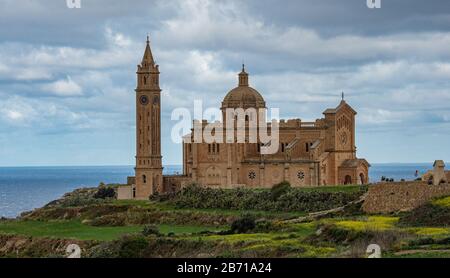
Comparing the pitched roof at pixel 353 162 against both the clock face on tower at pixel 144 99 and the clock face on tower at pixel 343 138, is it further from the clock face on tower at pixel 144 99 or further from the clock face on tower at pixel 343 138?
the clock face on tower at pixel 144 99

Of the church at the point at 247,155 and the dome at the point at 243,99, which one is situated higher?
the dome at the point at 243,99

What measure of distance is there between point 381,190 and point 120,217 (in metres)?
20.7

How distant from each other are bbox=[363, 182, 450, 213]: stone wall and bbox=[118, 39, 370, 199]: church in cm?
2341

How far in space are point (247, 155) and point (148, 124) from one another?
9293 millimetres

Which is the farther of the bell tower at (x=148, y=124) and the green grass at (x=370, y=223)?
the bell tower at (x=148, y=124)

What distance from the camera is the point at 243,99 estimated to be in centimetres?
9694

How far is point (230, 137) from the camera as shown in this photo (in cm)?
9369

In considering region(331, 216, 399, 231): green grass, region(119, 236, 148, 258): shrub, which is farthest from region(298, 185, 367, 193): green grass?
region(119, 236, 148, 258): shrub

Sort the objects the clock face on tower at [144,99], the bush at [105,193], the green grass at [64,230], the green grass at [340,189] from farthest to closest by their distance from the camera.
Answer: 1. the bush at [105,193]
2. the clock face on tower at [144,99]
3. the green grass at [340,189]
4. the green grass at [64,230]

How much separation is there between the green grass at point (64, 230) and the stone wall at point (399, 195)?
46.6 feet

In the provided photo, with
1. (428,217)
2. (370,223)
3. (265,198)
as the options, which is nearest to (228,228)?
(265,198)

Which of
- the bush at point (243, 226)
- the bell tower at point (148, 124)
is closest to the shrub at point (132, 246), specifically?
the bush at point (243, 226)

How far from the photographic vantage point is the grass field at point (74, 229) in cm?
6725

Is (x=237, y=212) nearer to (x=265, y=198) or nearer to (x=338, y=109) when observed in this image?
(x=265, y=198)
